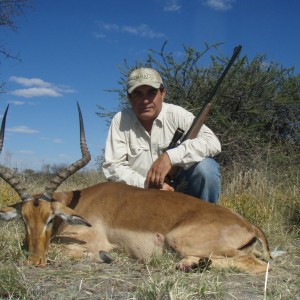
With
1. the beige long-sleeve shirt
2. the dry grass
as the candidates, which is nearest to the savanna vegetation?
the dry grass

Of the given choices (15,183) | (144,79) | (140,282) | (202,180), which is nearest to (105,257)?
(140,282)

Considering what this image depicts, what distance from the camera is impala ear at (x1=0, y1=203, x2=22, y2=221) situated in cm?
410

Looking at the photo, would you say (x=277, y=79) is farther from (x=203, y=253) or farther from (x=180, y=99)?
(x=203, y=253)

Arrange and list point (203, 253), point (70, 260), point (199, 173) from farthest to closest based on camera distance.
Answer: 1. point (199, 173)
2. point (70, 260)
3. point (203, 253)

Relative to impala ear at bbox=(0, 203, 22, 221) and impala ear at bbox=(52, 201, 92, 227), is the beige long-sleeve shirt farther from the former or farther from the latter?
impala ear at bbox=(0, 203, 22, 221)

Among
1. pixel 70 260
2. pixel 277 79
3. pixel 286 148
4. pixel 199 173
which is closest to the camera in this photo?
pixel 70 260

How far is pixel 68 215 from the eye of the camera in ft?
13.3

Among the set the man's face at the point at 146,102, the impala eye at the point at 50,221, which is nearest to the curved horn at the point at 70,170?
the impala eye at the point at 50,221

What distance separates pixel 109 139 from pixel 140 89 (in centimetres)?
71

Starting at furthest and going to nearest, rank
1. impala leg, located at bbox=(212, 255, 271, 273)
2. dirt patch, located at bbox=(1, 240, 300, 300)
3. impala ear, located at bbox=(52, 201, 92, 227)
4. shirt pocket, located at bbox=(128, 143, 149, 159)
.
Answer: shirt pocket, located at bbox=(128, 143, 149, 159), impala ear, located at bbox=(52, 201, 92, 227), impala leg, located at bbox=(212, 255, 271, 273), dirt patch, located at bbox=(1, 240, 300, 300)

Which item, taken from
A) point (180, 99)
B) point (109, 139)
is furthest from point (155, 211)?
point (180, 99)

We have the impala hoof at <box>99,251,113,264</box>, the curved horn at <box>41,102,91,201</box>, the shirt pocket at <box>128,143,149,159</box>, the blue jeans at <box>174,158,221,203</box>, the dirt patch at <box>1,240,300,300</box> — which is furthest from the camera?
the shirt pocket at <box>128,143,149,159</box>

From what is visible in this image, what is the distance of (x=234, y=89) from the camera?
1077 centimetres

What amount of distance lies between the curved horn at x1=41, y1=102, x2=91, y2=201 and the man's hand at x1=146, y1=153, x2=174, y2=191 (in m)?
0.70
